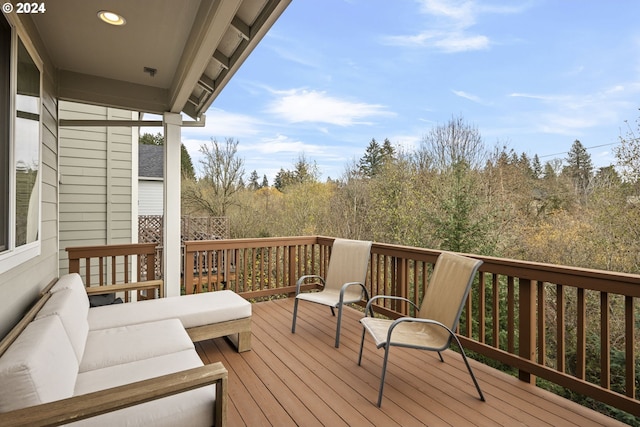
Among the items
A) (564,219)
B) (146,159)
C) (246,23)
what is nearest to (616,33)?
(564,219)

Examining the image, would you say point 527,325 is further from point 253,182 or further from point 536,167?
point 253,182

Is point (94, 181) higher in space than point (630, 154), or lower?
lower

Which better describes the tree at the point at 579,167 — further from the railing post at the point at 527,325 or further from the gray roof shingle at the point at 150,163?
the gray roof shingle at the point at 150,163

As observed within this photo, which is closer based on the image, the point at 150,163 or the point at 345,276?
the point at 345,276

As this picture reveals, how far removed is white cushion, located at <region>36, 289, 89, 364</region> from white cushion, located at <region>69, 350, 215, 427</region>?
0.73ft

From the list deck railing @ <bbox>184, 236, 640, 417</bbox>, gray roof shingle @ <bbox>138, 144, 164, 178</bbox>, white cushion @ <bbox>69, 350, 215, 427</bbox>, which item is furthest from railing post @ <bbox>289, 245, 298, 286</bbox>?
gray roof shingle @ <bbox>138, 144, 164, 178</bbox>

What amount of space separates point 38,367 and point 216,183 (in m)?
10.1

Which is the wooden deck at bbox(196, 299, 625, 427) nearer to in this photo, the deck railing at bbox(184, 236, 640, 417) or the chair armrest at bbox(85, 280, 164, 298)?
the deck railing at bbox(184, 236, 640, 417)

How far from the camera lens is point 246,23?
2.32m

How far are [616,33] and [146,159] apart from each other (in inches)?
627

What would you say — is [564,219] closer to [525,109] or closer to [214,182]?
[525,109]

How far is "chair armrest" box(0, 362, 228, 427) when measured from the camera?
1140mm

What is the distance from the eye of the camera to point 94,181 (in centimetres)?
519

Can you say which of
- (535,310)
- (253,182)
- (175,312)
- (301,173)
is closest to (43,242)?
(175,312)
